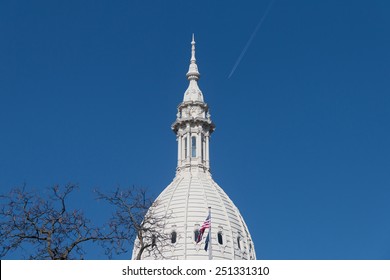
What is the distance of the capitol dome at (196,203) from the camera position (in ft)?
376

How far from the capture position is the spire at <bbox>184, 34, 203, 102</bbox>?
137 meters

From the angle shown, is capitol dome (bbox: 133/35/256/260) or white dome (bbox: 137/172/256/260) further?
capitol dome (bbox: 133/35/256/260)

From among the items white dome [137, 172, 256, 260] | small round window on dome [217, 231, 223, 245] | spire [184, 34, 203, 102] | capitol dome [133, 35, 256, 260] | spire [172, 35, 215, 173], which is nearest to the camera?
white dome [137, 172, 256, 260]

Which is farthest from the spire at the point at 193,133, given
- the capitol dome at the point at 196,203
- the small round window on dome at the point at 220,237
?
the small round window on dome at the point at 220,237

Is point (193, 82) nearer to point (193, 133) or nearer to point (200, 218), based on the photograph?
point (193, 133)

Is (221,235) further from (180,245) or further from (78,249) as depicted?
(78,249)

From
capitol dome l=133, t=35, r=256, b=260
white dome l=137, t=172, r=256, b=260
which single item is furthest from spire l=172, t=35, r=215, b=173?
white dome l=137, t=172, r=256, b=260

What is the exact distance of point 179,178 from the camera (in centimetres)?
12838

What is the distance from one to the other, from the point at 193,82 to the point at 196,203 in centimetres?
2636

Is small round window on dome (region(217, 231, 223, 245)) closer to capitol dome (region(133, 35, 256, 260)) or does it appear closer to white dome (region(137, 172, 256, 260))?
capitol dome (region(133, 35, 256, 260))

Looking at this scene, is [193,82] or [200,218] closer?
[200,218]

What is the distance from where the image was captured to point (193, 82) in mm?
142000

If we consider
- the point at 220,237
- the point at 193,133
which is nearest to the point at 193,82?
the point at 193,133

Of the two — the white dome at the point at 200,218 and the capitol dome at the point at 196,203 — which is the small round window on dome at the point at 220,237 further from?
the white dome at the point at 200,218
